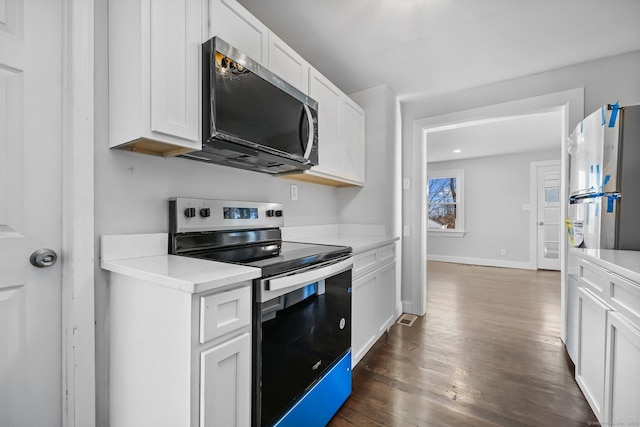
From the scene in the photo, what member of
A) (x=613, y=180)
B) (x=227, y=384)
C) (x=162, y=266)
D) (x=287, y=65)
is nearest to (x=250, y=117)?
(x=287, y=65)

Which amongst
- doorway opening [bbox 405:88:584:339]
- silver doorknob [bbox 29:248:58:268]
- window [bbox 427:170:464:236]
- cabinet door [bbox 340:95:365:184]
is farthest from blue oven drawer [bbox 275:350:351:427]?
window [bbox 427:170:464:236]

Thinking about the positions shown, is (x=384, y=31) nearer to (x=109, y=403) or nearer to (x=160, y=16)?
(x=160, y=16)

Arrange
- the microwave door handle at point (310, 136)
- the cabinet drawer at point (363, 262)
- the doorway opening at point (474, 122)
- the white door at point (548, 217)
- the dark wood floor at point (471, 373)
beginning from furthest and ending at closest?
the white door at point (548, 217) → the doorway opening at point (474, 122) → the cabinet drawer at point (363, 262) → the microwave door handle at point (310, 136) → the dark wood floor at point (471, 373)

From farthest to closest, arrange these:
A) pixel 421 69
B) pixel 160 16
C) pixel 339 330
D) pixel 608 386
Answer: pixel 421 69, pixel 339 330, pixel 608 386, pixel 160 16

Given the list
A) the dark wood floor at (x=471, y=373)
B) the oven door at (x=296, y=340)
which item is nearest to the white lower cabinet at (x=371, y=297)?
the dark wood floor at (x=471, y=373)

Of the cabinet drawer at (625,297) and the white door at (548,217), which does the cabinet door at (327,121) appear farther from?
the white door at (548,217)

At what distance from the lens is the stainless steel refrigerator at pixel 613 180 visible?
1546mm

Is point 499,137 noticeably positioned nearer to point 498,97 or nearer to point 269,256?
point 498,97

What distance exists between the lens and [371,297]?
2090 millimetres

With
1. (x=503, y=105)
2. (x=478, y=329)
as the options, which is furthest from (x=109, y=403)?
(x=503, y=105)

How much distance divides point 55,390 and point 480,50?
315cm

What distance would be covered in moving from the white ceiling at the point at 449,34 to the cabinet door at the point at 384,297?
1.72 m

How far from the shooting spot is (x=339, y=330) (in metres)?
1.56

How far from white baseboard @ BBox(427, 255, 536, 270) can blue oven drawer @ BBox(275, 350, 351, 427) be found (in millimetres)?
5235
